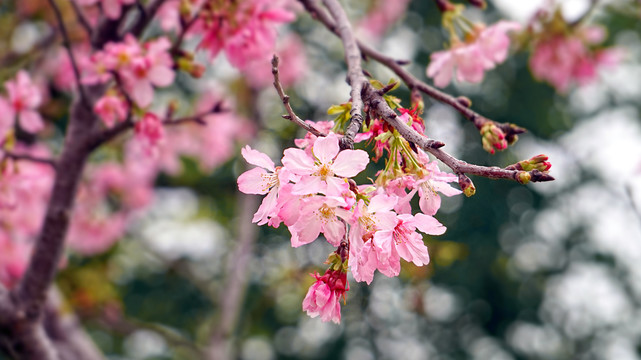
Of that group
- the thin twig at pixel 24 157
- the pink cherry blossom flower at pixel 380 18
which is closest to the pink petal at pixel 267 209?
the thin twig at pixel 24 157

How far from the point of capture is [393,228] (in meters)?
0.67

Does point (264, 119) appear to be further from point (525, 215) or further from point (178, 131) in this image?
point (525, 215)

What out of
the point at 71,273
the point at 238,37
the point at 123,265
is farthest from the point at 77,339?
the point at 123,265

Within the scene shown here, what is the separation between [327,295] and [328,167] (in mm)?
210

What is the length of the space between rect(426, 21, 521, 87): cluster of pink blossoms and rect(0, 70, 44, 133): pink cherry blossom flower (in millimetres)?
1223

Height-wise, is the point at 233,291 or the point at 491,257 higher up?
the point at 233,291

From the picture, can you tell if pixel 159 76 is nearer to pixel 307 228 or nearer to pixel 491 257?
pixel 307 228

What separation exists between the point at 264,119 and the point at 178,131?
2.44 ft

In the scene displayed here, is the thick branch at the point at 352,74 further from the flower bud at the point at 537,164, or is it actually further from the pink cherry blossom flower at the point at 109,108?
the pink cherry blossom flower at the point at 109,108

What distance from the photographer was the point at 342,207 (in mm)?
673

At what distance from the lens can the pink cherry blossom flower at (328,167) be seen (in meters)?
0.63

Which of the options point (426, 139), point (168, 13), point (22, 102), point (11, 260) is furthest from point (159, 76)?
point (11, 260)

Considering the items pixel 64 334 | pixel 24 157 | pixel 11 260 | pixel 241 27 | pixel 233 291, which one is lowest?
pixel 233 291

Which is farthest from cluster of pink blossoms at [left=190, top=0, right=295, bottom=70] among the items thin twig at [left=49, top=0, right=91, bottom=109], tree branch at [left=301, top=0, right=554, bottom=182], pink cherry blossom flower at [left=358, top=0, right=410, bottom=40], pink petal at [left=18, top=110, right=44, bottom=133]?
pink cherry blossom flower at [left=358, top=0, right=410, bottom=40]
